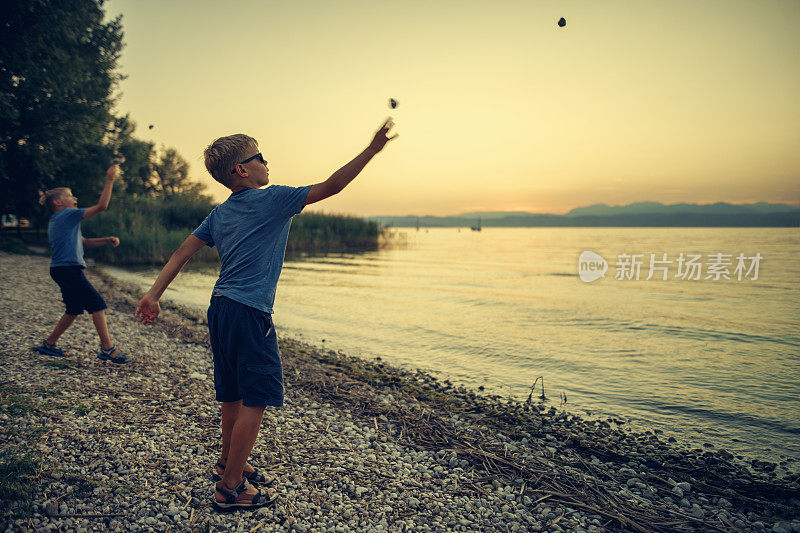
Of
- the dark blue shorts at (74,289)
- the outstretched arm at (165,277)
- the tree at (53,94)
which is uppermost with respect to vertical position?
the tree at (53,94)

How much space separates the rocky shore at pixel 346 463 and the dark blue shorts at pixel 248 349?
3.32 ft

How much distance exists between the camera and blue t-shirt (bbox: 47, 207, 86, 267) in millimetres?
6512

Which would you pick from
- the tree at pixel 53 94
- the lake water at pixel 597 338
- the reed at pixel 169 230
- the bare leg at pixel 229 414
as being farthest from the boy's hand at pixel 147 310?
the reed at pixel 169 230

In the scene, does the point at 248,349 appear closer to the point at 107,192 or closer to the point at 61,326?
the point at 107,192

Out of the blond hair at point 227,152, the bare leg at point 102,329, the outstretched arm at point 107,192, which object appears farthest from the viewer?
the bare leg at point 102,329

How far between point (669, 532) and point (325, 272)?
24.1 m

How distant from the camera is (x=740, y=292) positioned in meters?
21.1

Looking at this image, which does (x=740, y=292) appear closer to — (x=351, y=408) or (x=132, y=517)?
(x=351, y=408)

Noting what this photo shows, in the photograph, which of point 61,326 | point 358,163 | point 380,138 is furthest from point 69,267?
point 380,138

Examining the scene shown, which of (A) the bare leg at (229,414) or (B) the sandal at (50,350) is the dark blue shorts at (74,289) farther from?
(A) the bare leg at (229,414)

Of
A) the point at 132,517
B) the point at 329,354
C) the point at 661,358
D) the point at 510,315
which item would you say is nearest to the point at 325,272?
the point at 510,315

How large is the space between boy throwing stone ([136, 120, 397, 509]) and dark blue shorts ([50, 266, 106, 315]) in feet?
13.6

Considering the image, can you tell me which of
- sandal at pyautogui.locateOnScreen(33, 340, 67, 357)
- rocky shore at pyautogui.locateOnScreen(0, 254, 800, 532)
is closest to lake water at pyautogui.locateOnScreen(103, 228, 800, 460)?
rocky shore at pyautogui.locateOnScreen(0, 254, 800, 532)

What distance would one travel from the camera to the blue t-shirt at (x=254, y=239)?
323 cm
